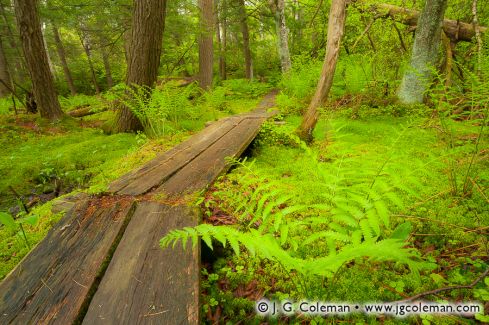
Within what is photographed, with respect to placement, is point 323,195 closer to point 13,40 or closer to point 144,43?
point 144,43

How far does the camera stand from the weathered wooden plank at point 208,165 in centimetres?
271

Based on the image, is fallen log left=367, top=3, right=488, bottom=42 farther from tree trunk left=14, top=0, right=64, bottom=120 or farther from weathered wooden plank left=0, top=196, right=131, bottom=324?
tree trunk left=14, top=0, right=64, bottom=120

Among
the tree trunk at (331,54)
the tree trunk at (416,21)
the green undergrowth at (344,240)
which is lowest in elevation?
the green undergrowth at (344,240)

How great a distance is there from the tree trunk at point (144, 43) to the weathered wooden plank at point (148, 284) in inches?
178

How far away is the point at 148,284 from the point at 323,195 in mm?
1215

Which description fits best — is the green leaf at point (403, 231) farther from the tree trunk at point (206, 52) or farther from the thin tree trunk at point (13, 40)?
the thin tree trunk at point (13, 40)

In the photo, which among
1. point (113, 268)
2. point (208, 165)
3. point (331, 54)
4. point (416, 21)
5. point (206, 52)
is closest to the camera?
point (113, 268)

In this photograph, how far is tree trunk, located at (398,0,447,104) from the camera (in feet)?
17.2

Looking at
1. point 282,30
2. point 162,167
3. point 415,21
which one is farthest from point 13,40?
point 415,21

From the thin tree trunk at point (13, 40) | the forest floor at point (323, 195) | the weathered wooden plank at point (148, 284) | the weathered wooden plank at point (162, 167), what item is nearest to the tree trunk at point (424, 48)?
the forest floor at point (323, 195)

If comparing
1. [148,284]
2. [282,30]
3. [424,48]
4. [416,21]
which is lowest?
[148,284]

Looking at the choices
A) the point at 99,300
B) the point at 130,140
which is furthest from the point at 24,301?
Answer: the point at 130,140

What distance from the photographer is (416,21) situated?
6.63 m

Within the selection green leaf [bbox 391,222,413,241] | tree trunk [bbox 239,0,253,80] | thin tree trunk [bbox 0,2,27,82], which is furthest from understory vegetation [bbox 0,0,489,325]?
thin tree trunk [bbox 0,2,27,82]
